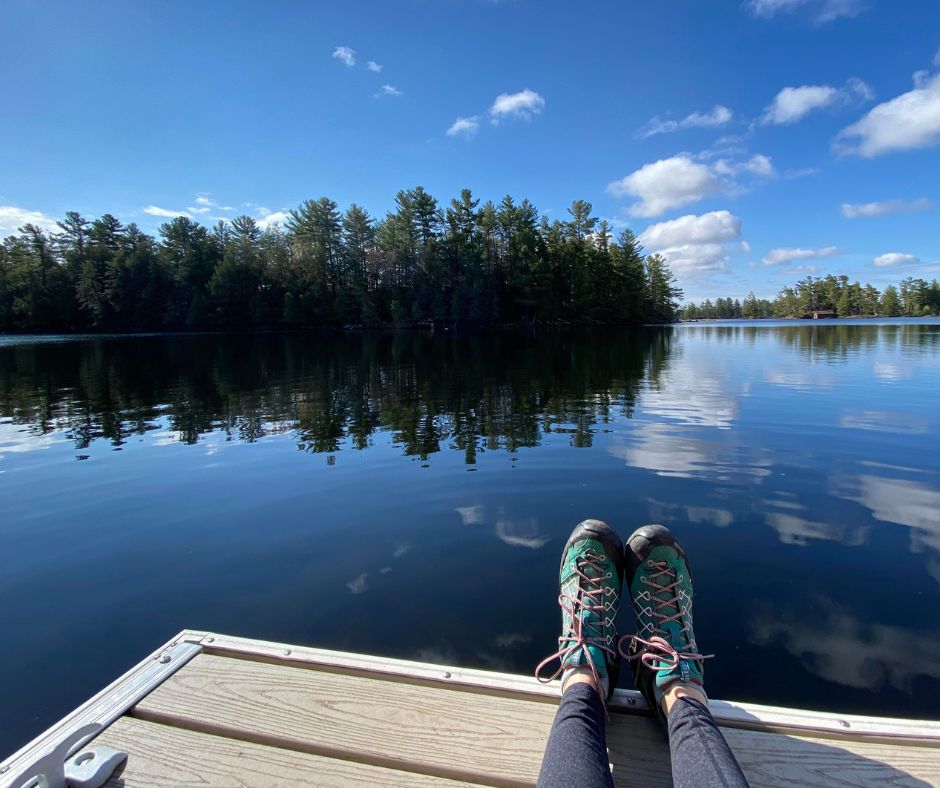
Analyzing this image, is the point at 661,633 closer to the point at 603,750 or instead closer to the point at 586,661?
the point at 586,661

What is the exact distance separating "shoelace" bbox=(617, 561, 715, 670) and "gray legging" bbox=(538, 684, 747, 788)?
0.20m

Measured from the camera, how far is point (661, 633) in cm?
210

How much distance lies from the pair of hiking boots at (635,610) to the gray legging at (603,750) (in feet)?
0.54

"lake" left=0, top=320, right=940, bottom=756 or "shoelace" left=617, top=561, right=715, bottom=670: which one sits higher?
"shoelace" left=617, top=561, right=715, bottom=670

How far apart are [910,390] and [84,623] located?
16.3 m

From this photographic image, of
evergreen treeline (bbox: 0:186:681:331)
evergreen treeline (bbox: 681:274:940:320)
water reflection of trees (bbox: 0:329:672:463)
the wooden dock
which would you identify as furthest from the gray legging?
evergreen treeline (bbox: 681:274:940:320)

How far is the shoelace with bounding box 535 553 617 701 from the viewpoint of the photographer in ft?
6.40

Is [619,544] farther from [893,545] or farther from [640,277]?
[640,277]

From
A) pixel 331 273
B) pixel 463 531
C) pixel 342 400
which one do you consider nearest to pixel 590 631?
pixel 463 531

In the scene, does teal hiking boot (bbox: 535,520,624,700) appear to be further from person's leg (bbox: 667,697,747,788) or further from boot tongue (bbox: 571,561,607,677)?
person's leg (bbox: 667,697,747,788)

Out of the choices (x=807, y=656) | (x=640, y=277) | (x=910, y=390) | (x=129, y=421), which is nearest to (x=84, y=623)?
(x=807, y=656)

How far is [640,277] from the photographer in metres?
71.7

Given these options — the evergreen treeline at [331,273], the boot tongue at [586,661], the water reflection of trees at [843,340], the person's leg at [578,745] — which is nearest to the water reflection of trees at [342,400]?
the boot tongue at [586,661]

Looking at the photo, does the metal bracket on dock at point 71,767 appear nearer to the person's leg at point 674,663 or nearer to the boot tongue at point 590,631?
the boot tongue at point 590,631
